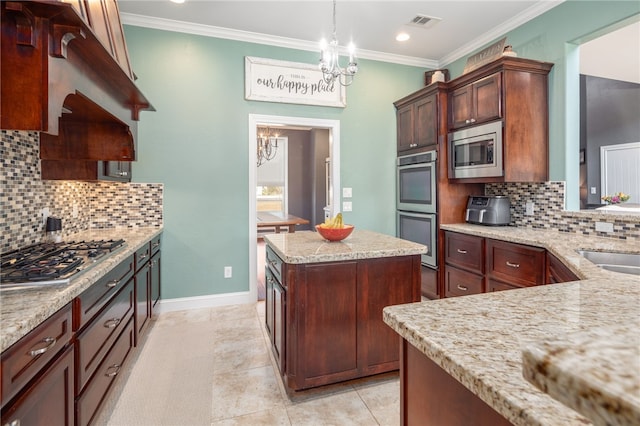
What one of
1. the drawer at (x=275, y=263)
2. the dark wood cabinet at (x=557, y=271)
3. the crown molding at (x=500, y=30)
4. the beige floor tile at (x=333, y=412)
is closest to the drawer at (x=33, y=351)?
the drawer at (x=275, y=263)

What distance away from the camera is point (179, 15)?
3.35 meters

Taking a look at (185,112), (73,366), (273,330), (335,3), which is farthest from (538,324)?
(185,112)

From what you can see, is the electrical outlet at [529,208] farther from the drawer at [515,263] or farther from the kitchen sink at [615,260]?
the kitchen sink at [615,260]

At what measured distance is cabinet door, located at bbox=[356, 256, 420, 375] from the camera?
2070 millimetres

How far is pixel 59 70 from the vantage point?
1390 millimetres

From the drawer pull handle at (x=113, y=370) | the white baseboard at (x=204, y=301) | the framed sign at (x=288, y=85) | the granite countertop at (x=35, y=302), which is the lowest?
the white baseboard at (x=204, y=301)

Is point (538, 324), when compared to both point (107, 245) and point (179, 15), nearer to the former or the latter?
point (107, 245)

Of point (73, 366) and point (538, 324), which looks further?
point (73, 366)

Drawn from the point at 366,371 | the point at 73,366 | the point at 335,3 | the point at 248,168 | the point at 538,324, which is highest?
the point at 335,3

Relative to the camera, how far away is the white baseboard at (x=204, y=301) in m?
3.55

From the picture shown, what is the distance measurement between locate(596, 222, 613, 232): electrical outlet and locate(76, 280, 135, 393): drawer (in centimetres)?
349

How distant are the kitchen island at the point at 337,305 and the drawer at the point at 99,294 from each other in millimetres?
948

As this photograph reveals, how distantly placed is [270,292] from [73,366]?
1265 millimetres

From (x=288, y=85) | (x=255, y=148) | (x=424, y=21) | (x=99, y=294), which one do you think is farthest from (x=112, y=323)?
(x=424, y=21)
